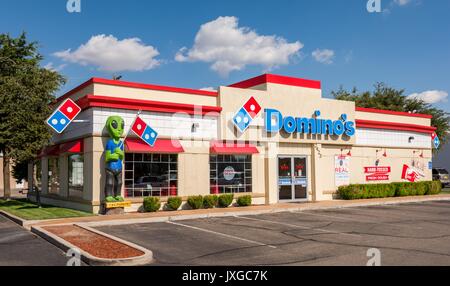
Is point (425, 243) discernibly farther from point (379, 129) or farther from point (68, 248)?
point (379, 129)

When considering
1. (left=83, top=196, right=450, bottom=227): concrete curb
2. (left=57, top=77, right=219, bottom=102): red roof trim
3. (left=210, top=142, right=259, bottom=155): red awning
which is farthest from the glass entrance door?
(left=57, top=77, right=219, bottom=102): red roof trim

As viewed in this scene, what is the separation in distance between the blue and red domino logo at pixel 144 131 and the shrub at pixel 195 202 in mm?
3036

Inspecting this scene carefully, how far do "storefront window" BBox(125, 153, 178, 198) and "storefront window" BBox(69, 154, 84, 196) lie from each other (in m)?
2.33

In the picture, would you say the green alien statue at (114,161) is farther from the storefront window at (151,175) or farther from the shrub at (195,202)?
the shrub at (195,202)

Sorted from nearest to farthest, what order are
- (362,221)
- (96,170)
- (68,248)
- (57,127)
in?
(68,248) → (362,221) → (96,170) → (57,127)

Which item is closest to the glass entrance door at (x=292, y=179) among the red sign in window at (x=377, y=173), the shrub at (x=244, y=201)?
the shrub at (x=244, y=201)

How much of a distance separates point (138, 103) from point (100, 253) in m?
9.98

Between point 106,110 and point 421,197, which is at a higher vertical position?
point 106,110

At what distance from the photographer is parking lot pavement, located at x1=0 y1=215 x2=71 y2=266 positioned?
32.5ft

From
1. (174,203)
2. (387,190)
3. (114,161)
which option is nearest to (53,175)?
(114,161)

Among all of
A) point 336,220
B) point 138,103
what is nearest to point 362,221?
A: point 336,220

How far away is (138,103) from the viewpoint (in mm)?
19141

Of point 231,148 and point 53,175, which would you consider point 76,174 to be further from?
point 231,148

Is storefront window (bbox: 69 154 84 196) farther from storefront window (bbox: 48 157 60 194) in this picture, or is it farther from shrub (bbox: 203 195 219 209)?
shrub (bbox: 203 195 219 209)
